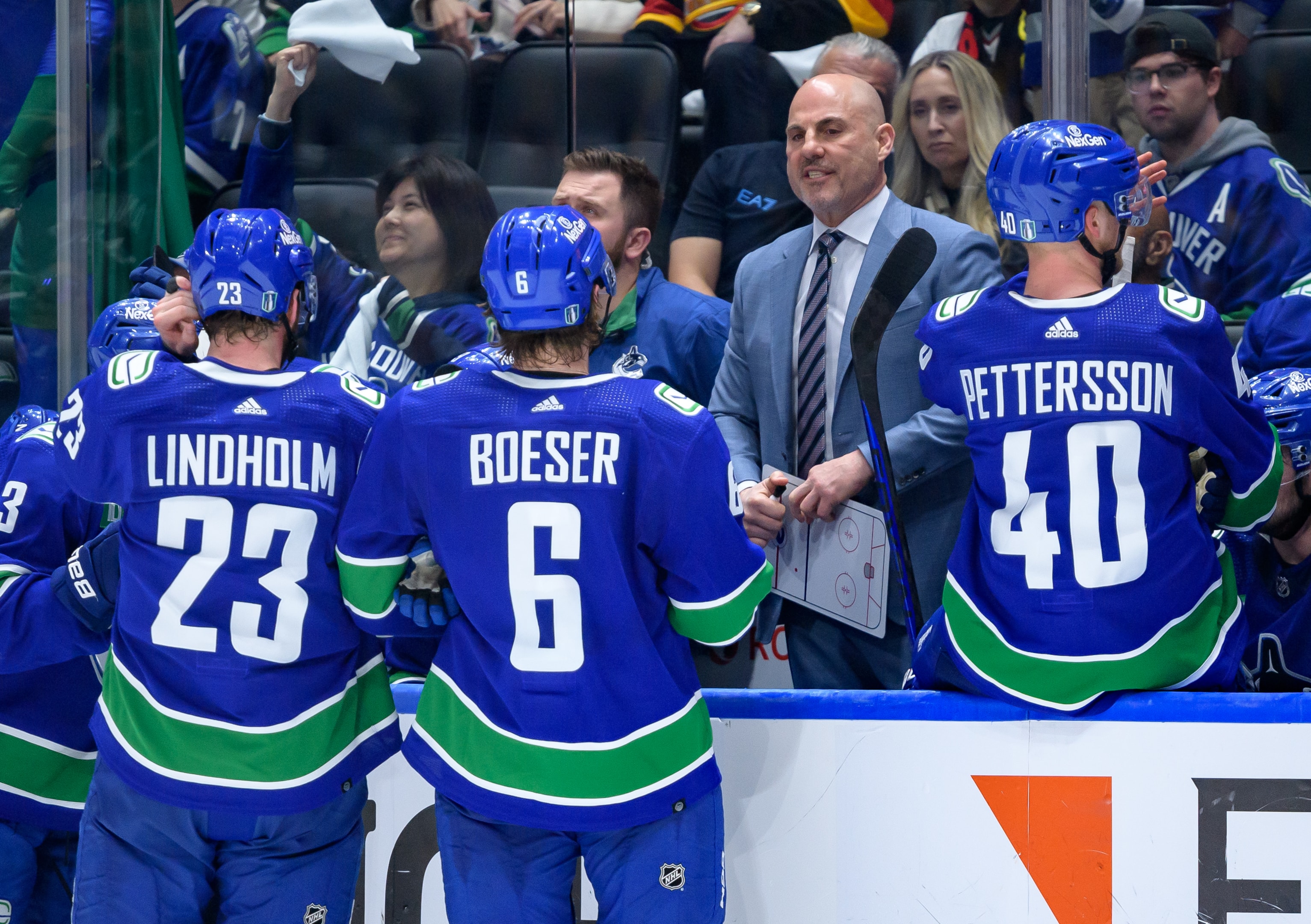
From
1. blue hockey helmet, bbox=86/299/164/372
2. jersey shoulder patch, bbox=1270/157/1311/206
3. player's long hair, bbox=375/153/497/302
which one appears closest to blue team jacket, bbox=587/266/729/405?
player's long hair, bbox=375/153/497/302

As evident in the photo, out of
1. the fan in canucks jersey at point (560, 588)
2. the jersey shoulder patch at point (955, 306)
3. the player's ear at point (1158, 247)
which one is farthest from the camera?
the player's ear at point (1158, 247)

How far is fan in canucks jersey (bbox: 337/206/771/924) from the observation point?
1.91 metres

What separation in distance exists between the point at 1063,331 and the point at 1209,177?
5.16 feet

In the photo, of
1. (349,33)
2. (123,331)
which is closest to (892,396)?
(123,331)

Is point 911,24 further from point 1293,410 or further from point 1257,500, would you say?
point 1257,500

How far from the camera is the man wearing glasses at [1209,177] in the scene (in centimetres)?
335

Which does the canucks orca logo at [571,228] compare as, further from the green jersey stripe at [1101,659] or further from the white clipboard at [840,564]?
the white clipboard at [840,564]

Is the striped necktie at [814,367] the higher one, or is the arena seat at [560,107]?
the arena seat at [560,107]

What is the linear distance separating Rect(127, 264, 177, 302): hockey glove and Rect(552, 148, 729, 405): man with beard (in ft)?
3.11

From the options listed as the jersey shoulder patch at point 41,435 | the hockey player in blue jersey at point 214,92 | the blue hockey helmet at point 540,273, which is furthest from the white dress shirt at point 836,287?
the hockey player in blue jersey at point 214,92

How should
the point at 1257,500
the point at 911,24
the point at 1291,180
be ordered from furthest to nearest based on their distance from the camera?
the point at 911,24, the point at 1291,180, the point at 1257,500

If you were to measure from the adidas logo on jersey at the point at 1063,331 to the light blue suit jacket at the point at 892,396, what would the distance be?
0.62 metres

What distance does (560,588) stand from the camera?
190cm

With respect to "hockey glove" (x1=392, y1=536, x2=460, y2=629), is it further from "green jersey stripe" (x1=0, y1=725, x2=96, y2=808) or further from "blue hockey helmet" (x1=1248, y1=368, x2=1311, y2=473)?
"blue hockey helmet" (x1=1248, y1=368, x2=1311, y2=473)
